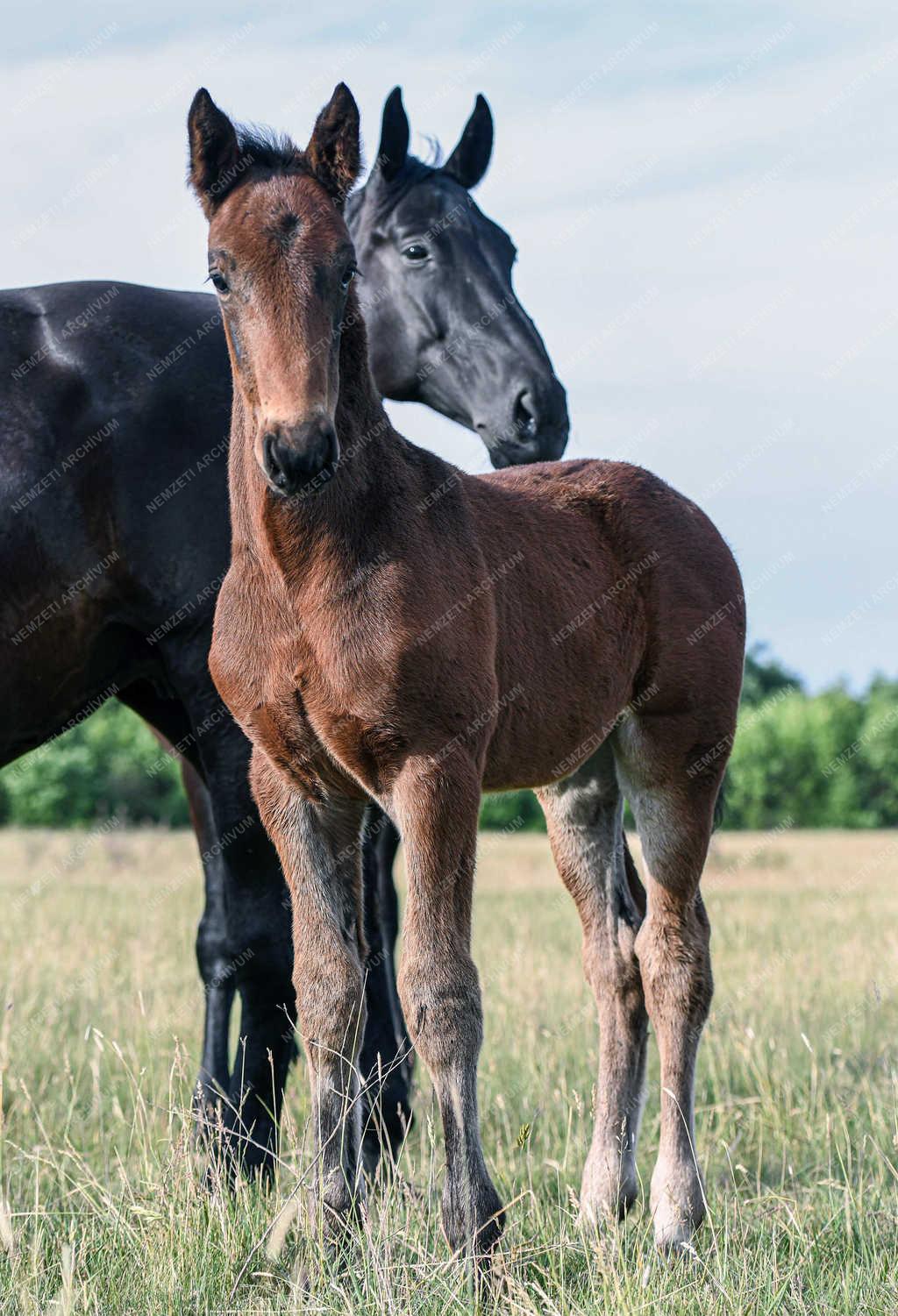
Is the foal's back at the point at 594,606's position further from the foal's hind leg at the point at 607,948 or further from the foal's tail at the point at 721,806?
the foal's tail at the point at 721,806

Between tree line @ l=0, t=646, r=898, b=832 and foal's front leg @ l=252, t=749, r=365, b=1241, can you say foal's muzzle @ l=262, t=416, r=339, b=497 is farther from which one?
tree line @ l=0, t=646, r=898, b=832

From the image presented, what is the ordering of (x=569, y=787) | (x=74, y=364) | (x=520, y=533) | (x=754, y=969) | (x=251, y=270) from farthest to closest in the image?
(x=754, y=969) < (x=74, y=364) < (x=569, y=787) < (x=520, y=533) < (x=251, y=270)

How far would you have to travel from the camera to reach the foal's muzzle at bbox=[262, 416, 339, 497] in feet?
10.1

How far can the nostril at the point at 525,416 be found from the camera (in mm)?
5785

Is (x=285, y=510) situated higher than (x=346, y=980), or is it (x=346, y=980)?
(x=285, y=510)

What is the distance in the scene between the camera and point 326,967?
12.3 ft

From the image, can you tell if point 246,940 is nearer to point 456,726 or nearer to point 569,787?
point 569,787

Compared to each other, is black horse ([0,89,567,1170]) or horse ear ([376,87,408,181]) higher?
horse ear ([376,87,408,181])

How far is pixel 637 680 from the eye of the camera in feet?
14.7

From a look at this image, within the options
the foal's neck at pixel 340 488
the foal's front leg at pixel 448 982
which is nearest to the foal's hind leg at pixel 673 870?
the foal's front leg at pixel 448 982

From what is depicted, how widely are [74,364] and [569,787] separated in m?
2.38

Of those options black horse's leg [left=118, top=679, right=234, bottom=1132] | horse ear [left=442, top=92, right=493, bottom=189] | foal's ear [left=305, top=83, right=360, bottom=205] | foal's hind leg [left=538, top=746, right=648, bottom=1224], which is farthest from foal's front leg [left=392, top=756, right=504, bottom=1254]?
horse ear [left=442, top=92, right=493, bottom=189]

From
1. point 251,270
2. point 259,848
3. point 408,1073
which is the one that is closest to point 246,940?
point 259,848

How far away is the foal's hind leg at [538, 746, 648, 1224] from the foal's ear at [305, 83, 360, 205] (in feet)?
6.85
